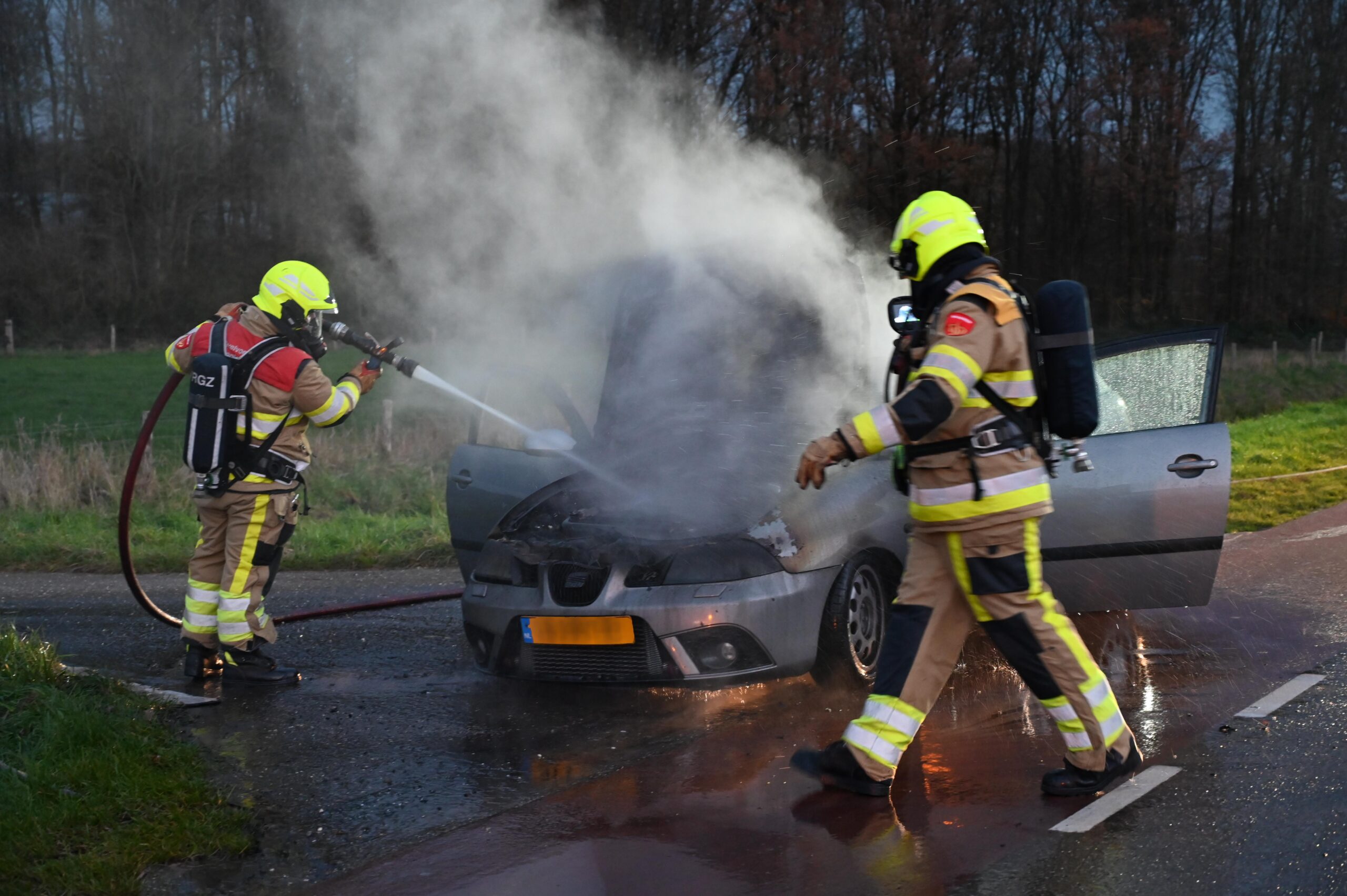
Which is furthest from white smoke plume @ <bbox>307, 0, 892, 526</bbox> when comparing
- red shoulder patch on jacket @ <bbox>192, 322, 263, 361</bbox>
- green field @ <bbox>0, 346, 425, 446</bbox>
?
green field @ <bbox>0, 346, 425, 446</bbox>

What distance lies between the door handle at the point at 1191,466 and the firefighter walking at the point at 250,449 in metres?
3.72

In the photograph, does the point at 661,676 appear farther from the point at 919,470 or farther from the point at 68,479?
the point at 68,479

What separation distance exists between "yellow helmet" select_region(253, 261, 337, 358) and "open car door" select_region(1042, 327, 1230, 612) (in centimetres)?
346

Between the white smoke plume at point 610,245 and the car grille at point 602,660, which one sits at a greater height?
the white smoke plume at point 610,245

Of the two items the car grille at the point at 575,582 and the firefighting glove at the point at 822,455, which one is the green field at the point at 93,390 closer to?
the car grille at the point at 575,582

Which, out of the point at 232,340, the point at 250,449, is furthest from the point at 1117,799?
the point at 232,340

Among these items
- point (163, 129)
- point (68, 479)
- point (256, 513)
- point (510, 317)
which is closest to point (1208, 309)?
point (163, 129)

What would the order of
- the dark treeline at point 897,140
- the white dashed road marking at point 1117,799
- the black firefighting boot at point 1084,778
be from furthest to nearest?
the dark treeline at point 897,140
the black firefighting boot at point 1084,778
the white dashed road marking at point 1117,799

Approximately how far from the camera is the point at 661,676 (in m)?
4.83

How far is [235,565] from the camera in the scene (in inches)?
231

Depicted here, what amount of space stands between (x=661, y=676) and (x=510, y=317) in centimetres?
856

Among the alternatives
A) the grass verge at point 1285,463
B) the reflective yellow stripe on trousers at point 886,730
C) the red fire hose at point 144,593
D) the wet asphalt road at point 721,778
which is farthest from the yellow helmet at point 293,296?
the grass verge at point 1285,463

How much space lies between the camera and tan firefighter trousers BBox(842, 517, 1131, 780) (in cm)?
400

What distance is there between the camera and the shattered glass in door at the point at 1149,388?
6.32m
